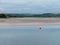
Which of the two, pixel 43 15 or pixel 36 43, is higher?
pixel 43 15

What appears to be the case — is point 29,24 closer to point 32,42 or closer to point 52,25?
point 52,25

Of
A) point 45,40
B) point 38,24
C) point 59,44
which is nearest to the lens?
point 59,44

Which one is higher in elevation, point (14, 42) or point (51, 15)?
point (51, 15)

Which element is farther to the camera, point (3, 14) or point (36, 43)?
point (3, 14)

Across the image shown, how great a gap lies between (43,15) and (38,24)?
1.79m

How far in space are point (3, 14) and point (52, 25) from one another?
2434 mm

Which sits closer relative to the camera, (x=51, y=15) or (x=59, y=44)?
(x=59, y=44)

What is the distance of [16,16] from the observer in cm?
342

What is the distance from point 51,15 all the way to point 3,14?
92 cm

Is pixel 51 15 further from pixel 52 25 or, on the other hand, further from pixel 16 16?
pixel 52 25

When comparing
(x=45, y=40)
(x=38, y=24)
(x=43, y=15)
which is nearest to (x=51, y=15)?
(x=43, y=15)

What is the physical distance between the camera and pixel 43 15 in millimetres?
3533

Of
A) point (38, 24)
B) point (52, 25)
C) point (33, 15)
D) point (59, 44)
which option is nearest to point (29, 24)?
point (38, 24)

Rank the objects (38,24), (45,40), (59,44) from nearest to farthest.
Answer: (59,44) < (45,40) < (38,24)
